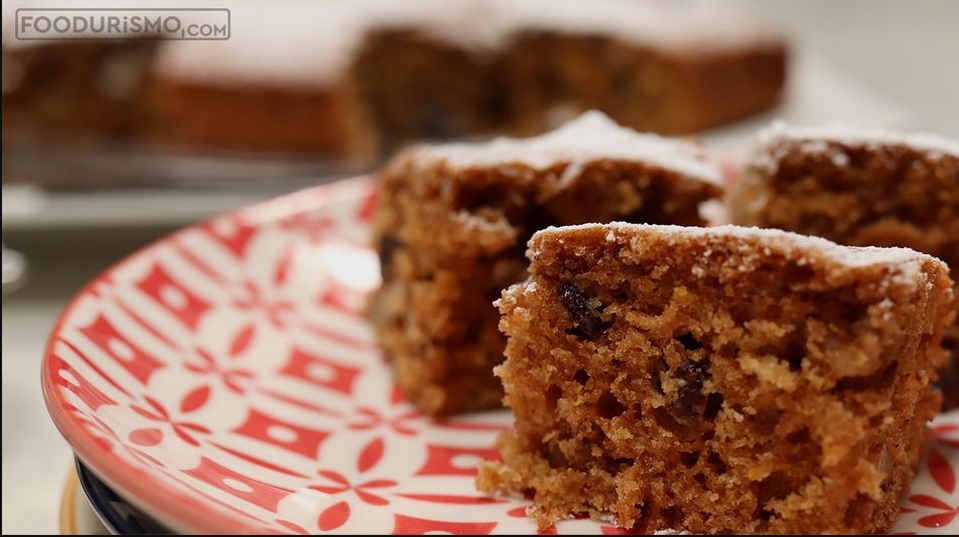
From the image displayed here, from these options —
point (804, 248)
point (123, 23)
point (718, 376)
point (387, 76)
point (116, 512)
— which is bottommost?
point (116, 512)

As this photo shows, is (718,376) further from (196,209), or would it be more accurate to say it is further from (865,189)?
(196,209)

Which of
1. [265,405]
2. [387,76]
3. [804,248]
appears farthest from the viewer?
[387,76]

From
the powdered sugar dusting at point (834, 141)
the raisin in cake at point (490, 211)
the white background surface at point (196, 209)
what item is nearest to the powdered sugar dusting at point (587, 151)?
the raisin in cake at point (490, 211)

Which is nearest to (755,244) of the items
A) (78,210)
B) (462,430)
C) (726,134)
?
(462,430)

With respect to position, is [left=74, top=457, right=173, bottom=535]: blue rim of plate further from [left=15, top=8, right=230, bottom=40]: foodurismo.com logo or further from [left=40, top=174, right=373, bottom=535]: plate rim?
[left=15, top=8, right=230, bottom=40]: foodurismo.com logo

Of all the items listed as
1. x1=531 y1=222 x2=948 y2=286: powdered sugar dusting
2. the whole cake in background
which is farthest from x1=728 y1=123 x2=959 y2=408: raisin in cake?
the whole cake in background

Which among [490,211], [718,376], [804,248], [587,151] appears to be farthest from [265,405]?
[804,248]

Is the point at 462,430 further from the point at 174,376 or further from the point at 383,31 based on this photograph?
the point at 383,31

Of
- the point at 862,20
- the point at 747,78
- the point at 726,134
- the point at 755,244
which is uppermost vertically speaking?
the point at 862,20

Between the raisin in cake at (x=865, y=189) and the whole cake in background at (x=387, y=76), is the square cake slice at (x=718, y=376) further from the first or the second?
the whole cake in background at (x=387, y=76)
